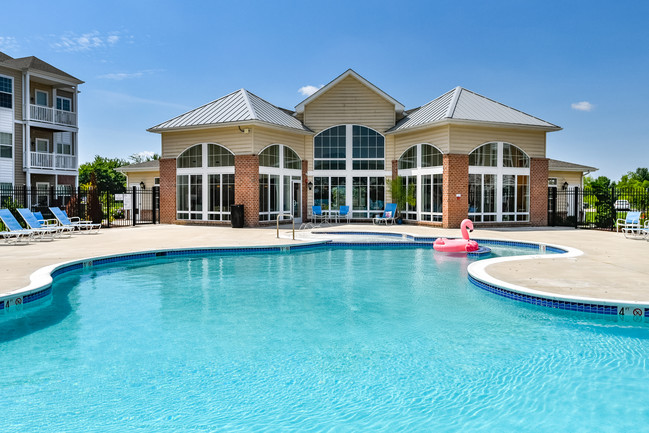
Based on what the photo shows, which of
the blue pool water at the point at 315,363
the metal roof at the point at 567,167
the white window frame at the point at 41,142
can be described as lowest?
the blue pool water at the point at 315,363

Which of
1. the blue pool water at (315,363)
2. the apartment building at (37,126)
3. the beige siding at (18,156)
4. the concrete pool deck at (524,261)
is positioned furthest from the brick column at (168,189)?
the blue pool water at (315,363)

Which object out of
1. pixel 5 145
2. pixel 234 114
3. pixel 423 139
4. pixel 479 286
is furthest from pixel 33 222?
pixel 423 139

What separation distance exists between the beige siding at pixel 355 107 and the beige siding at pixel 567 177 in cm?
1158

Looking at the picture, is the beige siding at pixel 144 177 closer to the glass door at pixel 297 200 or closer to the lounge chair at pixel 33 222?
the glass door at pixel 297 200

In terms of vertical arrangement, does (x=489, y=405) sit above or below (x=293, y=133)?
below

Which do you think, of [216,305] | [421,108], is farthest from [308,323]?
[421,108]

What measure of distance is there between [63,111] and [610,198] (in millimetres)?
29666

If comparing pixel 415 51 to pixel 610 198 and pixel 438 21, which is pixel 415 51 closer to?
pixel 438 21

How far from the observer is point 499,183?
20.0m

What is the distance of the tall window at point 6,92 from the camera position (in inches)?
936

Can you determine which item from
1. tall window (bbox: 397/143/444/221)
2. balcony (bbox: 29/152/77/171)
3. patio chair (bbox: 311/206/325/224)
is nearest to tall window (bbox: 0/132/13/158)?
balcony (bbox: 29/152/77/171)

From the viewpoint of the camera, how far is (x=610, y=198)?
780 inches

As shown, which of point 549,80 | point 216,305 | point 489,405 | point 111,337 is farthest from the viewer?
point 549,80

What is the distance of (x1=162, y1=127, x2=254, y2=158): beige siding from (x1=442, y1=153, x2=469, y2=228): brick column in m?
8.44
